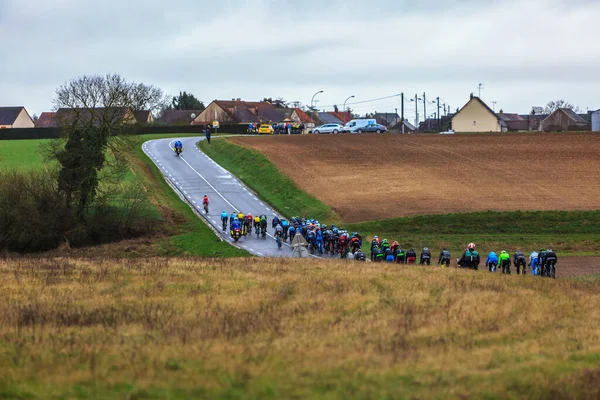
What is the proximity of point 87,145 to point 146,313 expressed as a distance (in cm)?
3627

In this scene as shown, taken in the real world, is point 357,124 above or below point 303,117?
below

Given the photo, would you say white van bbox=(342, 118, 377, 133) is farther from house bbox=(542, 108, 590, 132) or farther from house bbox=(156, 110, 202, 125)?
house bbox=(156, 110, 202, 125)

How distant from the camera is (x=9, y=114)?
157m

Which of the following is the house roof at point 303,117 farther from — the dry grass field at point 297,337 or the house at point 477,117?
the dry grass field at point 297,337

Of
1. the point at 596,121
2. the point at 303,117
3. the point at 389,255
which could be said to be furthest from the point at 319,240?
the point at 303,117

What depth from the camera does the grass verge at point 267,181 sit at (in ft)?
190

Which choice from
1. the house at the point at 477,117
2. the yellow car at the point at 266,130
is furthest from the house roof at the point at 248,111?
the yellow car at the point at 266,130

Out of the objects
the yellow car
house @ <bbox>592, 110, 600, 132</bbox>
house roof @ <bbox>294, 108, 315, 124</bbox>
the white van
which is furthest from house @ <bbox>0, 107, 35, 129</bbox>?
house @ <bbox>592, 110, 600, 132</bbox>

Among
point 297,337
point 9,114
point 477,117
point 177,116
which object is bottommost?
point 297,337

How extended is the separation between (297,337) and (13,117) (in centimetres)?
14861

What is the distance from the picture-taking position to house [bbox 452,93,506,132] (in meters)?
133

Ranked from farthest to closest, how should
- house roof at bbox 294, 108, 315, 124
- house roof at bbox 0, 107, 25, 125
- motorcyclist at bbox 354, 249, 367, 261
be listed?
house roof at bbox 294, 108, 315, 124 < house roof at bbox 0, 107, 25, 125 < motorcyclist at bbox 354, 249, 367, 261

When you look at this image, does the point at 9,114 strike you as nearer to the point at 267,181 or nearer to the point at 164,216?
the point at 267,181

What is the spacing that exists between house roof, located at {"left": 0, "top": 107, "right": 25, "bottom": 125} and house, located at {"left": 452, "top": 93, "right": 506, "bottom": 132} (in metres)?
76.3
